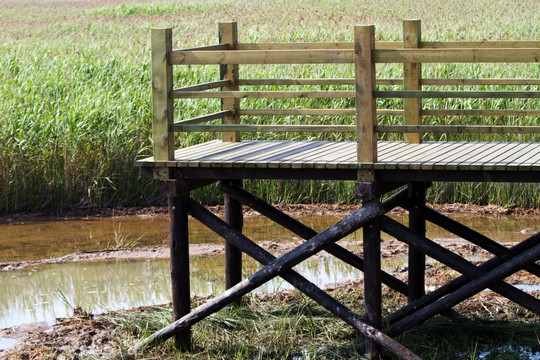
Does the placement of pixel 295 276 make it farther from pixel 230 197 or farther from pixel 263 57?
pixel 263 57

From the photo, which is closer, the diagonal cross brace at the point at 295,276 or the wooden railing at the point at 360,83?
the wooden railing at the point at 360,83

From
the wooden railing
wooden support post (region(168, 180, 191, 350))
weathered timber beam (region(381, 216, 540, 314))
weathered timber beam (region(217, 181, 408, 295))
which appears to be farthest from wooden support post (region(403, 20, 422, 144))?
wooden support post (region(168, 180, 191, 350))

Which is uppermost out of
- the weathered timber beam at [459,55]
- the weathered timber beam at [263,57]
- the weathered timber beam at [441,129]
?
the weathered timber beam at [263,57]

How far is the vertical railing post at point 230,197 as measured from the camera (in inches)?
327

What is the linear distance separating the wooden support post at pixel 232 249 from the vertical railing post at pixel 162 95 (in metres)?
1.30

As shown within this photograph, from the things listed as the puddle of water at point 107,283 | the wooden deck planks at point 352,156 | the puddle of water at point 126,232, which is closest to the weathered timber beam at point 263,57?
the wooden deck planks at point 352,156

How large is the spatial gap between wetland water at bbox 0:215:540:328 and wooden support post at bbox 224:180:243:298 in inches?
31.2

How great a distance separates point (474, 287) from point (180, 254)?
7.32 ft

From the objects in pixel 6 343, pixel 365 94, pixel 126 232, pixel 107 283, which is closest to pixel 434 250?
pixel 365 94

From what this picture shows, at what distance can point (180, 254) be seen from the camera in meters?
7.29

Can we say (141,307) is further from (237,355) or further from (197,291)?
(237,355)

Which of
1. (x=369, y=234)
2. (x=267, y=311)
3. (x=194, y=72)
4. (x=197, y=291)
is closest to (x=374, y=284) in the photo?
(x=369, y=234)

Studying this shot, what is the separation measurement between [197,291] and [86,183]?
4.26 meters

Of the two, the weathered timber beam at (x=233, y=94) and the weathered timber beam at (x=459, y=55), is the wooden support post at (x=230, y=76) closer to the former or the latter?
the weathered timber beam at (x=233, y=94)
